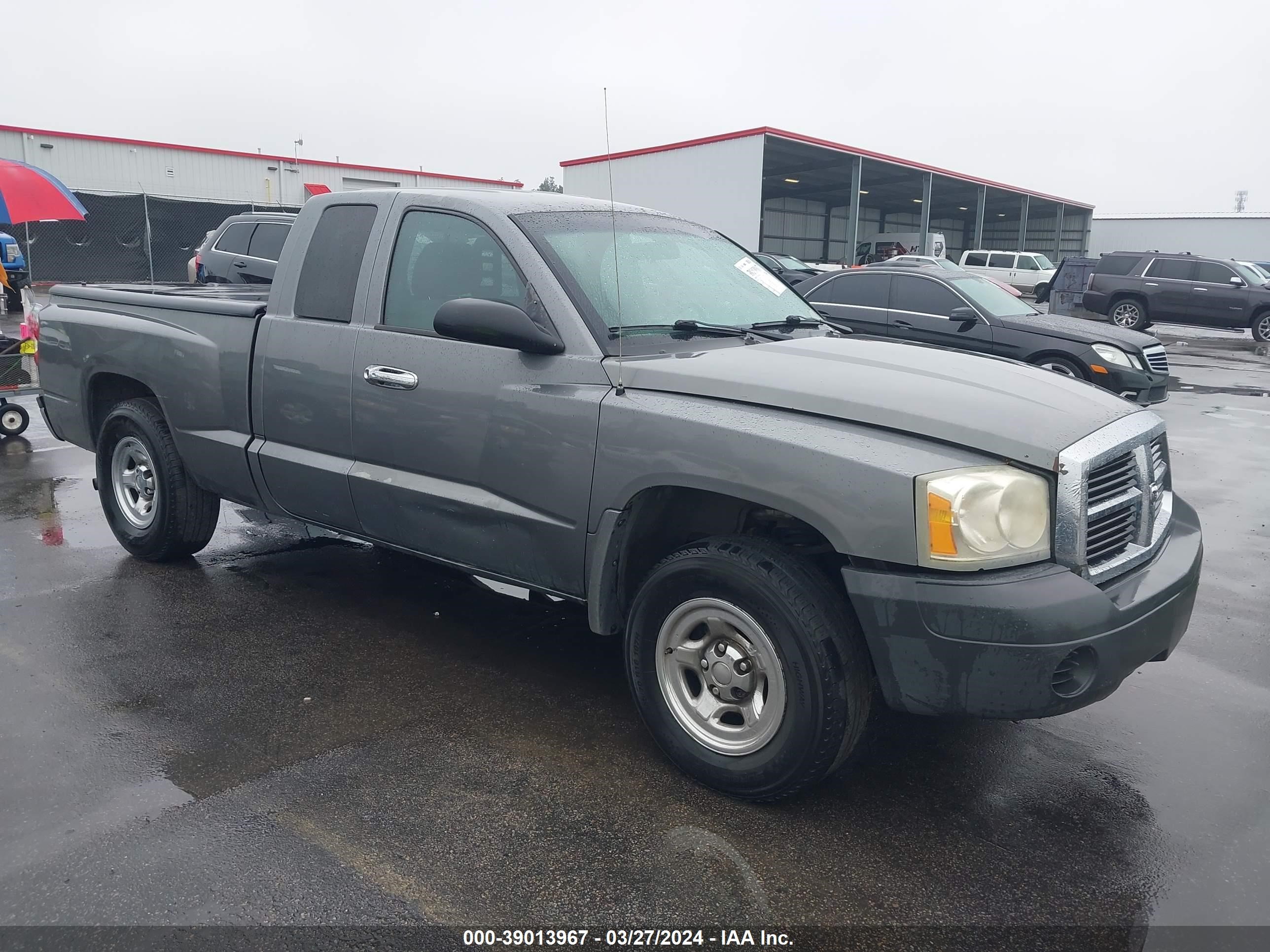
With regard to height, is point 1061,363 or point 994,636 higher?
point 994,636

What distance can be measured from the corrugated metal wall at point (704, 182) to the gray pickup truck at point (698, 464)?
2528 cm

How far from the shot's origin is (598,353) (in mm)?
3578

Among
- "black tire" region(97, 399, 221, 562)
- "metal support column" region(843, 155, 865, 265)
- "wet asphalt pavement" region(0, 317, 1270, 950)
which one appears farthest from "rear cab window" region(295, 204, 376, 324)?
"metal support column" region(843, 155, 865, 265)

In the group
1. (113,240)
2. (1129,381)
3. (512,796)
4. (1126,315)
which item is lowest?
(512,796)

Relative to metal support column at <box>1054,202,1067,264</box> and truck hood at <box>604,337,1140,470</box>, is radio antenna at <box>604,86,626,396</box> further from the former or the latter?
metal support column at <box>1054,202,1067,264</box>

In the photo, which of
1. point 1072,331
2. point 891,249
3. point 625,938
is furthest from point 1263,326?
point 625,938

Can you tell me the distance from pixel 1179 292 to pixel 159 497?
23.7 m

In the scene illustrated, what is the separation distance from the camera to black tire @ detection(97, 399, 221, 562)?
5270 millimetres

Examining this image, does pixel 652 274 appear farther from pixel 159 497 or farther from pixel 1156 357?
pixel 1156 357

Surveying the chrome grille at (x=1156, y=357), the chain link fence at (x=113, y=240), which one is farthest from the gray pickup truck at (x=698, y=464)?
the chain link fence at (x=113, y=240)

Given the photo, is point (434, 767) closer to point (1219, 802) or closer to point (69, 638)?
point (69, 638)

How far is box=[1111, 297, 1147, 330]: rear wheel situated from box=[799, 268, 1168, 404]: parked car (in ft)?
44.0

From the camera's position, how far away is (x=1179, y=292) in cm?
2320

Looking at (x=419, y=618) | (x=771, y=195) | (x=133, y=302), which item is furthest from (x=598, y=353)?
(x=771, y=195)
